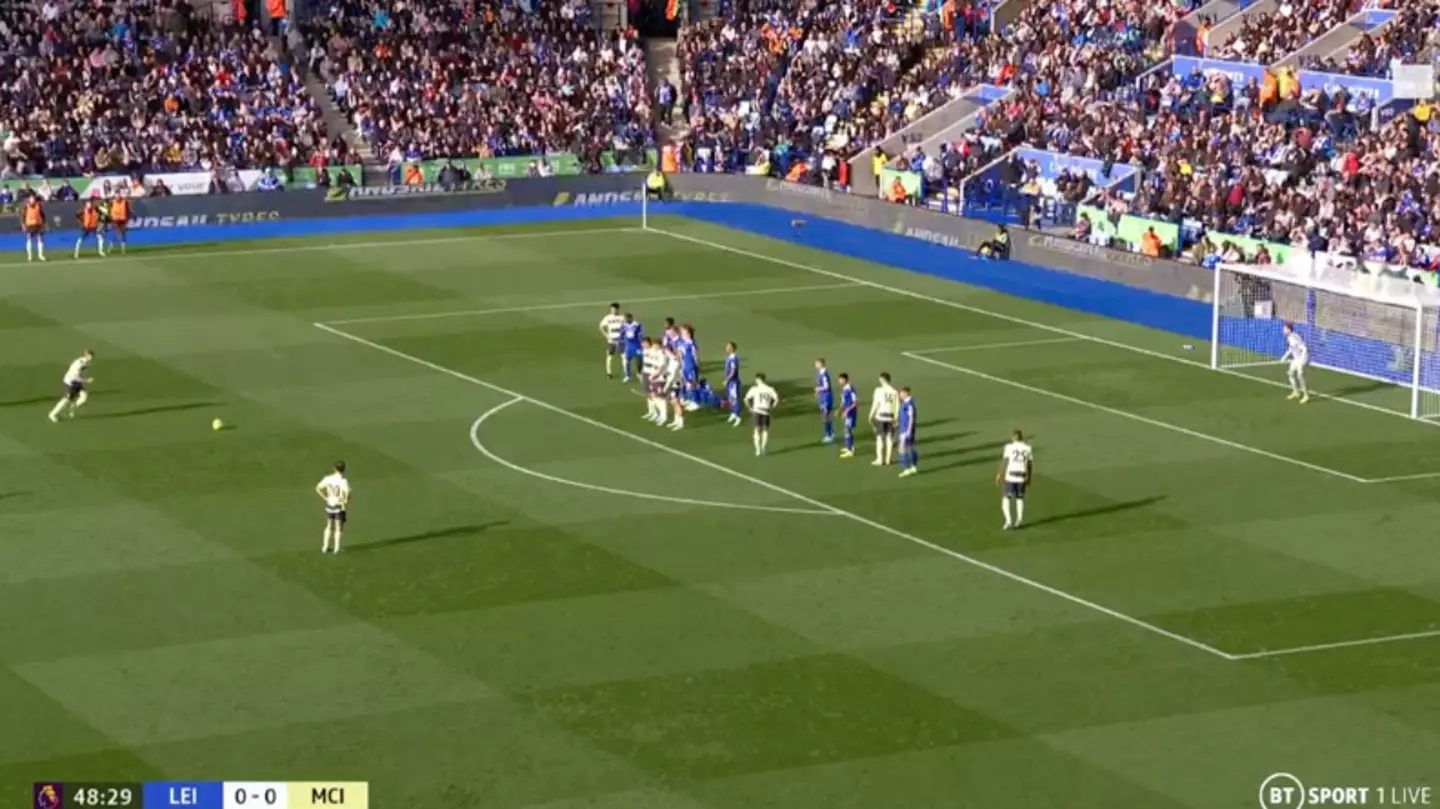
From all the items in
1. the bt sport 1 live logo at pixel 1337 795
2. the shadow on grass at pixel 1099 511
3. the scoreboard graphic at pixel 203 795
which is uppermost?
the scoreboard graphic at pixel 203 795

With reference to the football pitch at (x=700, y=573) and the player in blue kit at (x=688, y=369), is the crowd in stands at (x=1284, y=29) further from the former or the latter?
the player in blue kit at (x=688, y=369)

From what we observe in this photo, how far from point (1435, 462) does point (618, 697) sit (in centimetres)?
1845

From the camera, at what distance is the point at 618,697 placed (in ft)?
96.4

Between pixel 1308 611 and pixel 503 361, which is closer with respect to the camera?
pixel 1308 611

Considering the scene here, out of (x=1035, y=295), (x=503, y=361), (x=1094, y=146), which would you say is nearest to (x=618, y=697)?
(x=503, y=361)

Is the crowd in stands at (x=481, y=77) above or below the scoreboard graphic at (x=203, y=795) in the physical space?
above

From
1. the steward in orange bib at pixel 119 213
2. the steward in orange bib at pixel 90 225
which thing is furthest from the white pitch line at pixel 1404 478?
the steward in orange bib at pixel 90 225

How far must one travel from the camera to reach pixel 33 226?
62.7m

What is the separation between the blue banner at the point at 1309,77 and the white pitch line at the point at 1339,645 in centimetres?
3484

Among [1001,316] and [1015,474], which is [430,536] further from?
[1001,316]

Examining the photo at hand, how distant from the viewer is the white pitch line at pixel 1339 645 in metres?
31.1

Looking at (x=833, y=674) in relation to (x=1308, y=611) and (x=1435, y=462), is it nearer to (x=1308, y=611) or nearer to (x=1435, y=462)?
(x=1308, y=611)

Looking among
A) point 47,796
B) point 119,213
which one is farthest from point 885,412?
point 119,213

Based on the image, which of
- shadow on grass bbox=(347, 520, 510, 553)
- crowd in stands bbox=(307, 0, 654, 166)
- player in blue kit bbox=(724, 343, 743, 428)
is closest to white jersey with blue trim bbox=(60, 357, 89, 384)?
shadow on grass bbox=(347, 520, 510, 553)
